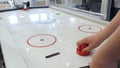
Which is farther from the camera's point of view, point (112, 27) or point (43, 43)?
point (43, 43)

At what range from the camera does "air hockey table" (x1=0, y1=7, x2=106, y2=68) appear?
0.62 meters

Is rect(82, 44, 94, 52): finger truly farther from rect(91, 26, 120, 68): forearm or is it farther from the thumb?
rect(91, 26, 120, 68): forearm

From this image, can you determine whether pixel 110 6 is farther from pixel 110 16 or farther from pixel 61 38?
pixel 61 38

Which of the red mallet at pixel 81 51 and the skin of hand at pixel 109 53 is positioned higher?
the skin of hand at pixel 109 53

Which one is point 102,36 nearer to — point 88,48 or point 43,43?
point 88,48

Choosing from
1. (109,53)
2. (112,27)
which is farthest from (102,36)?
(109,53)

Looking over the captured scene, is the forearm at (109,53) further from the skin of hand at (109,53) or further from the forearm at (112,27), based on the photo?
the forearm at (112,27)

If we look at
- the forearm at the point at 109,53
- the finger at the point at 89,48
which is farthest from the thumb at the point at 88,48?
the forearm at the point at 109,53

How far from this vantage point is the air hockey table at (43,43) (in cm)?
62

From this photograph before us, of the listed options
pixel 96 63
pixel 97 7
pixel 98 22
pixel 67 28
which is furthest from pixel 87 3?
pixel 96 63

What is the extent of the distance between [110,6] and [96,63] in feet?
2.86

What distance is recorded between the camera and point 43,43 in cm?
80

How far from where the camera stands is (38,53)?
27.4 inches

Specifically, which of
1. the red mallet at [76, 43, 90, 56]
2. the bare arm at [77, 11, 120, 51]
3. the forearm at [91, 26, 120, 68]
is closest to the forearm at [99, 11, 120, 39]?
the bare arm at [77, 11, 120, 51]
